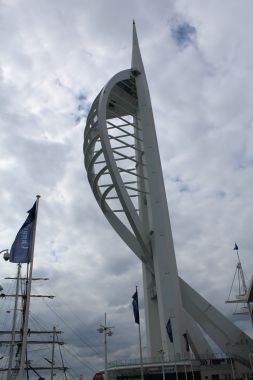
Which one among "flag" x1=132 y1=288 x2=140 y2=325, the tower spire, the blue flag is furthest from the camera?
the tower spire

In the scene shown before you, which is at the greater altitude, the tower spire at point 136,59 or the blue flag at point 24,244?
the tower spire at point 136,59

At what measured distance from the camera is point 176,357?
3406cm

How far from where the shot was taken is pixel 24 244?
1889cm

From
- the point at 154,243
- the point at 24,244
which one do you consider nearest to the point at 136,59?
the point at 154,243

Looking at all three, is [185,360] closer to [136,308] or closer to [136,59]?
[136,308]

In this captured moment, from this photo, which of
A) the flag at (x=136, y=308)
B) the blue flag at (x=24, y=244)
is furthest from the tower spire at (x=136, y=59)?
the blue flag at (x=24, y=244)

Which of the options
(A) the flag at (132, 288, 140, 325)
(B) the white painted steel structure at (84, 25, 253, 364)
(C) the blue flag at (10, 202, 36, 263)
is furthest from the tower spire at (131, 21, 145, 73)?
(C) the blue flag at (10, 202, 36, 263)

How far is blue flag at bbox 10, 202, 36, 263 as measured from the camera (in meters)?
18.4

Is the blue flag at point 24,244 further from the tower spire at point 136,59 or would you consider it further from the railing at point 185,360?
the tower spire at point 136,59

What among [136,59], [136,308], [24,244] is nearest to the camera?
[24,244]

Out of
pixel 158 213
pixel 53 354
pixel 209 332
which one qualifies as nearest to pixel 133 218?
pixel 158 213

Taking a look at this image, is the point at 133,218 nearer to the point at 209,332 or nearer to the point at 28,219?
the point at 209,332

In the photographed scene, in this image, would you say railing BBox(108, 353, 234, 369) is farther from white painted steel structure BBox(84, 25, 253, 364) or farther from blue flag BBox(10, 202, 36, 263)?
blue flag BBox(10, 202, 36, 263)

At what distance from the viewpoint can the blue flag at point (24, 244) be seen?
18422mm
